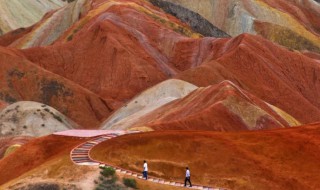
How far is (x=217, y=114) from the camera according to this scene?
56625 millimetres

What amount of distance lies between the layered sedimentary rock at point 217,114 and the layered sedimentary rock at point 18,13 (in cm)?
9084

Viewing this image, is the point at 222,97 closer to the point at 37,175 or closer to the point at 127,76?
the point at 37,175

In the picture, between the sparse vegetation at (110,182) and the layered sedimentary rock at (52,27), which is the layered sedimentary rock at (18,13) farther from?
the sparse vegetation at (110,182)

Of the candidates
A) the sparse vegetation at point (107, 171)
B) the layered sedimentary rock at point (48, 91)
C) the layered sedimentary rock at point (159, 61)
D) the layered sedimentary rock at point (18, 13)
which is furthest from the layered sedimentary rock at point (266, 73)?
the layered sedimentary rock at point (18, 13)

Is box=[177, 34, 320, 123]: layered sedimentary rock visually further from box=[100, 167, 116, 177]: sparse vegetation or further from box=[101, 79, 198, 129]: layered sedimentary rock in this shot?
box=[100, 167, 116, 177]: sparse vegetation

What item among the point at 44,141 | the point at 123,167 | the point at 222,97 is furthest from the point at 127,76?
the point at 123,167

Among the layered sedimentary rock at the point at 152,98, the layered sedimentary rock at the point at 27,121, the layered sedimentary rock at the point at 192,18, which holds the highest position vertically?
the layered sedimentary rock at the point at 192,18

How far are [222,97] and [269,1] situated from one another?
93.5 m

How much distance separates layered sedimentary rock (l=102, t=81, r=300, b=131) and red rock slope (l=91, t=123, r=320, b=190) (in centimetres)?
1202

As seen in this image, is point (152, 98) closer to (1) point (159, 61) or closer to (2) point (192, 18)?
(1) point (159, 61)

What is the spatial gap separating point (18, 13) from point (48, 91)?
2823 inches

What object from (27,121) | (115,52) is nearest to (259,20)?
(115,52)

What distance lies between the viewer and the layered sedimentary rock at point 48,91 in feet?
283

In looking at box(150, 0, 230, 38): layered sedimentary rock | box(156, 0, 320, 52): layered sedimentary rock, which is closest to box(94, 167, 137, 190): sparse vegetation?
box(150, 0, 230, 38): layered sedimentary rock
